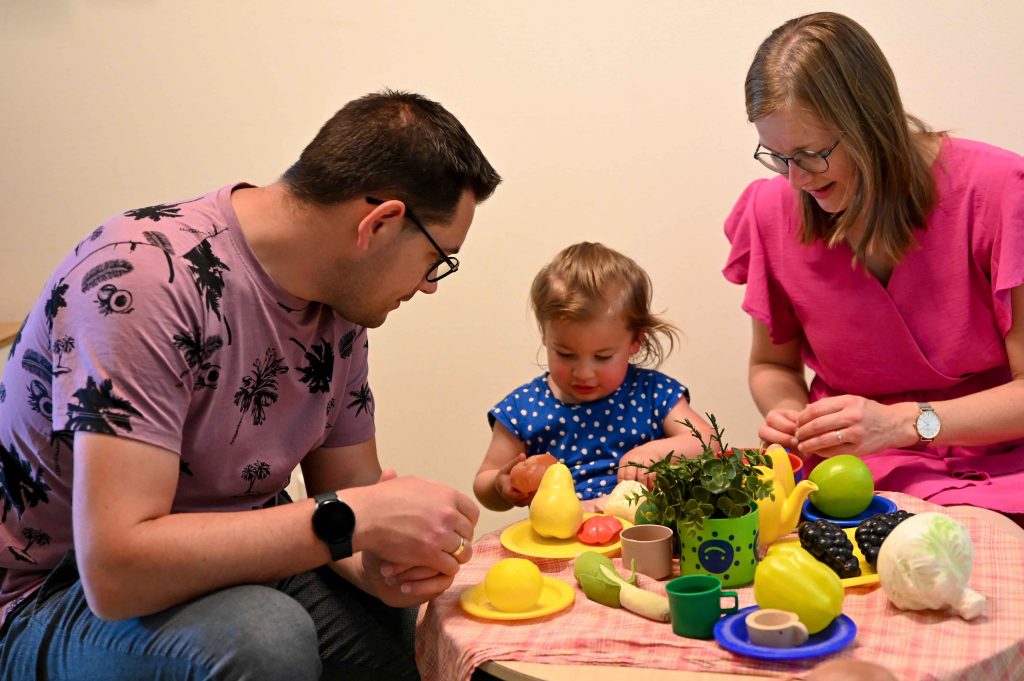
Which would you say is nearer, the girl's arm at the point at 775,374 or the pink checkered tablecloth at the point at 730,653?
the pink checkered tablecloth at the point at 730,653

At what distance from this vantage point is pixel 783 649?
1.15 m

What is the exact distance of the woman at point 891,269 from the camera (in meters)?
1.79

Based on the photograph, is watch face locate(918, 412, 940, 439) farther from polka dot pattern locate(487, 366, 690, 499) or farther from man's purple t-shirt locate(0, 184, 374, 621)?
man's purple t-shirt locate(0, 184, 374, 621)

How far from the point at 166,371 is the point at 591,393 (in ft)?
3.26

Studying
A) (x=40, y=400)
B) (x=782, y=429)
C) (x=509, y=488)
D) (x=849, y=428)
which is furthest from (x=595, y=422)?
(x=40, y=400)

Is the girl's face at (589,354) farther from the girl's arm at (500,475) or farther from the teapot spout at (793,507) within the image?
the teapot spout at (793,507)

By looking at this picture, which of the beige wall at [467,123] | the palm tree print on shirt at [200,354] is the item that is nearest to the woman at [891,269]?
the beige wall at [467,123]

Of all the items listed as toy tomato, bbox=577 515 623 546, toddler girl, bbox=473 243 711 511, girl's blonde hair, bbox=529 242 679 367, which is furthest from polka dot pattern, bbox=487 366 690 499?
toy tomato, bbox=577 515 623 546

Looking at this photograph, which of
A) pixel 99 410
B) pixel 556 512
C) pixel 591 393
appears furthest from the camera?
pixel 591 393

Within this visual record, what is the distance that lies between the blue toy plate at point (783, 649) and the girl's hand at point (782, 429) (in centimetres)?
57

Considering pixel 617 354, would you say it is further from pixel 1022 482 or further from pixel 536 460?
pixel 1022 482

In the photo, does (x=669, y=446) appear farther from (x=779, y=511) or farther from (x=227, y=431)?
(x=227, y=431)

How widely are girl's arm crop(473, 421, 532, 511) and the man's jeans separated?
2.01ft

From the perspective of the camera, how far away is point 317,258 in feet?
4.85
